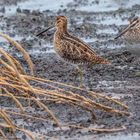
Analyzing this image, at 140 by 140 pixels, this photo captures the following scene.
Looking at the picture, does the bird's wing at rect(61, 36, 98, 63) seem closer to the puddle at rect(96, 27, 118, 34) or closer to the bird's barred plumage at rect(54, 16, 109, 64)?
the bird's barred plumage at rect(54, 16, 109, 64)

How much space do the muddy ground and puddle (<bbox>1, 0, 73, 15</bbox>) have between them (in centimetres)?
9

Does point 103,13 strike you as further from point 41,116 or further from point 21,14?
point 41,116

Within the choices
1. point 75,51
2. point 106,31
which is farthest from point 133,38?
point 106,31

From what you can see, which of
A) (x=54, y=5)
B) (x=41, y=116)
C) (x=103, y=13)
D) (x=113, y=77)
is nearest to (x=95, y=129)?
(x=41, y=116)

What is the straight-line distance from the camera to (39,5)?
17.9m

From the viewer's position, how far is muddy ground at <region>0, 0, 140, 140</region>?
364 inches

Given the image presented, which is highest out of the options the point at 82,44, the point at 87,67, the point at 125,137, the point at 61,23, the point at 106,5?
the point at 61,23

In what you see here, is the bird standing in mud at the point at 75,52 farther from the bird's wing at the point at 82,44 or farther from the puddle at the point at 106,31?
the puddle at the point at 106,31

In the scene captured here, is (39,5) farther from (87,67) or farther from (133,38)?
(87,67)

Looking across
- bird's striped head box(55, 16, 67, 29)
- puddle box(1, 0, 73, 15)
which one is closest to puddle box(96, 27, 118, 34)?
puddle box(1, 0, 73, 15)

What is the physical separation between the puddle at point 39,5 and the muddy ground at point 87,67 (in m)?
0.09

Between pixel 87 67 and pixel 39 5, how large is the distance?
6.32 metres

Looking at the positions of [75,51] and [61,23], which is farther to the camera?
[61,23]

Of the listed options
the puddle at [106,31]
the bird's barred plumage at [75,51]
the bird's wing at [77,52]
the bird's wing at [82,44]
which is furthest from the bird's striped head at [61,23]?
the puddle at [106,31]
